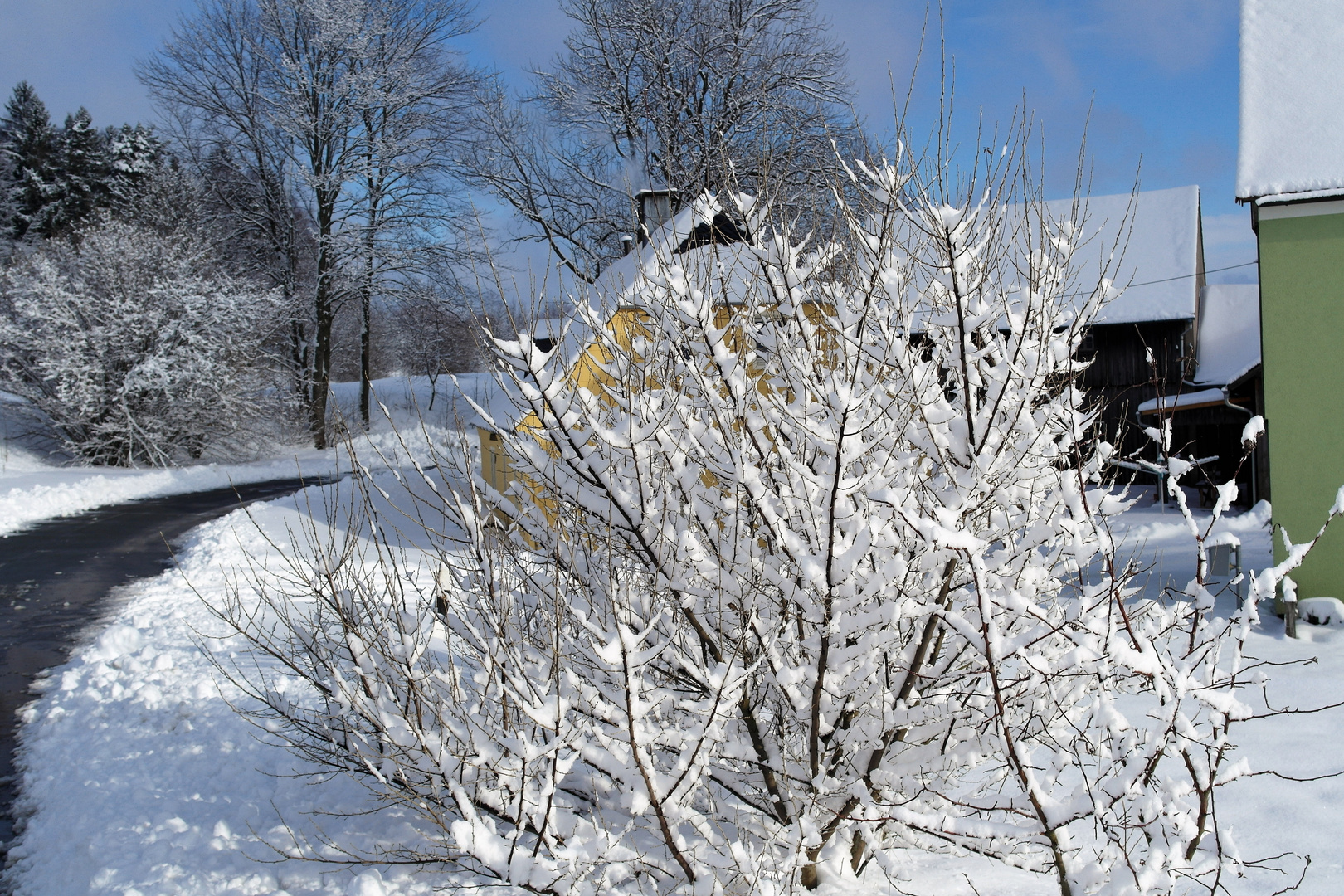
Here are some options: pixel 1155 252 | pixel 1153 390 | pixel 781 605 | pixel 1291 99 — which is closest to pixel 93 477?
pixel 781 605

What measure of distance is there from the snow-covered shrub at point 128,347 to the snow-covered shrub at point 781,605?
67.8 ft

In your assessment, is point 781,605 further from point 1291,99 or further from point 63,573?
point 63,573

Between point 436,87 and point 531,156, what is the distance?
8719mm

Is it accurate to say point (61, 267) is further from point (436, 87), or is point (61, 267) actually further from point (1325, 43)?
point (1325, 43)

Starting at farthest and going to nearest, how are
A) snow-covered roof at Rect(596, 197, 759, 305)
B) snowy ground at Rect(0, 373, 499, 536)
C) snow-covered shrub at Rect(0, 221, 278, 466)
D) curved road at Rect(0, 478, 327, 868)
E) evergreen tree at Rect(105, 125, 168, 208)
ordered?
evergreen tree at Rect(105, 125, 168, 208), snow-covered shrub at Rect(0, 221, 278, 466), snowy ground at Rect(0, 373, 499, 536), curved road at Rect(0, 478, 327, 868), snow-covered roof at Rect(596, 197, 759, 305)

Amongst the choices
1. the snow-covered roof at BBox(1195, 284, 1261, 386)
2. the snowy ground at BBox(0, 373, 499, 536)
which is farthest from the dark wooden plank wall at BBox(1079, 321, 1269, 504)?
the snowy ground at BBox(0, 373, 499, 536)

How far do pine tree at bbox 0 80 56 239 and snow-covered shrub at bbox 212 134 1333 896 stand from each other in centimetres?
3987

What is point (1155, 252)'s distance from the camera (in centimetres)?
2100

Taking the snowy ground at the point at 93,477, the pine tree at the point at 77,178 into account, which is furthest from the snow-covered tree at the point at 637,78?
the pine tree at the point at 77,178

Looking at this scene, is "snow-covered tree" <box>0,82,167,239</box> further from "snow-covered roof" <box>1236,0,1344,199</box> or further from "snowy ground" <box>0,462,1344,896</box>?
"snow-covered roof" <box>1236,0,1344,199</box>

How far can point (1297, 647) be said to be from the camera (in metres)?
7.92

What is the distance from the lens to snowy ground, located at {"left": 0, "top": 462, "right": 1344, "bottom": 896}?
3967mm

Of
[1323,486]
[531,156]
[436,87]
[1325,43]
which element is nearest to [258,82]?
[436,87]

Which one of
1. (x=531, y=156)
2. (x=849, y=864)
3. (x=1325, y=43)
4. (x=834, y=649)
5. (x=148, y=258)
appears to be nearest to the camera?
(x=834, y=649)
